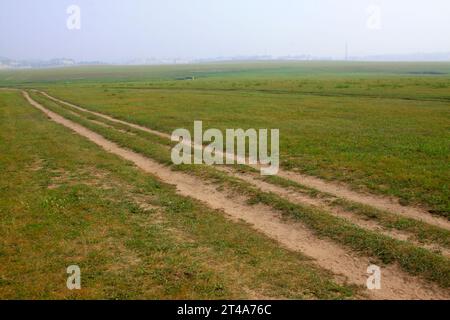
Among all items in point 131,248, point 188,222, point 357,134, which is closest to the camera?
point 131,248

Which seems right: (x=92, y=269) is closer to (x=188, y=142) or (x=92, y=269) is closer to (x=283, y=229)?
(x=283, y=229)

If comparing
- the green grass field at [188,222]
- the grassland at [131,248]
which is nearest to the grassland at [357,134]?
the green grass field at [188,222]

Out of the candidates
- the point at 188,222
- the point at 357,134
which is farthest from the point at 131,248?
the point at 357,134

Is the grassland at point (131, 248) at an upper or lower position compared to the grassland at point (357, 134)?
lower

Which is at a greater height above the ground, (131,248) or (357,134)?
(357,134)

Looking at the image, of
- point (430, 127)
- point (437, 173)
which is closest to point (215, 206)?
point (437, 173)

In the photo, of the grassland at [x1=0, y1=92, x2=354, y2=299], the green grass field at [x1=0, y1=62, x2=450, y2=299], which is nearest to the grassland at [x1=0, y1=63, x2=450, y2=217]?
the green grass field at [x1=0, y1=62, x2=450, y2=299]

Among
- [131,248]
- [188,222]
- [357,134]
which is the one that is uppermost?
[357,134]

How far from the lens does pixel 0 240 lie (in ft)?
41.8

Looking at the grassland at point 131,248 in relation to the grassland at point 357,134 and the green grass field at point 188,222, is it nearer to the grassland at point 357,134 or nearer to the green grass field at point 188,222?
the green grass field at point 188,222

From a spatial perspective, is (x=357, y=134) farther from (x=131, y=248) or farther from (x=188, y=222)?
(x=131, y=248)

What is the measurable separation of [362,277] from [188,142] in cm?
1928

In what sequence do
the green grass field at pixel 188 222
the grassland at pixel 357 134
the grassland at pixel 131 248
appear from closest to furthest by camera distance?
the grassland at pixel 131 248, the green grass field at pixel 188 222, the grassland at pixel 357 134

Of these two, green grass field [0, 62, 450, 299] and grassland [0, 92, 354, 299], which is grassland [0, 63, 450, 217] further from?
grassland [0, 92, 354, 299]
